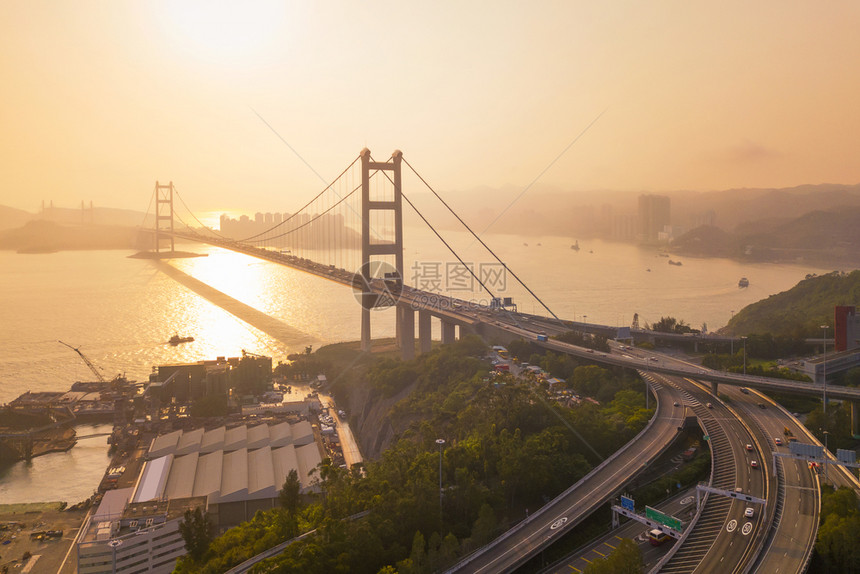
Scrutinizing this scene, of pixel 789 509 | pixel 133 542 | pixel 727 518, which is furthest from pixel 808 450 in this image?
pixel 133 542

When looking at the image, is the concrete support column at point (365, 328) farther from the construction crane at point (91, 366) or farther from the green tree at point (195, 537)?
the green tree at point (195, 537)

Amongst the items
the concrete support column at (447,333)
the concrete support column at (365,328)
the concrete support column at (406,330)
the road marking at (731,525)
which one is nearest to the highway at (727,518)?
the road marking at (731,525)

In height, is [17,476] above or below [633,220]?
below

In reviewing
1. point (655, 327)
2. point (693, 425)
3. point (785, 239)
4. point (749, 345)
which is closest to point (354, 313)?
point (655, 327)

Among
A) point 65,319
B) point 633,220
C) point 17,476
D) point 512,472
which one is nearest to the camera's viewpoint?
point 512,472

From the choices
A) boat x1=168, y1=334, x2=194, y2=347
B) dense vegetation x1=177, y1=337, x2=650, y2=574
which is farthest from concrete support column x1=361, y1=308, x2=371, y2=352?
dense vegetation x1=177, y1=337, x2=650, y2=574

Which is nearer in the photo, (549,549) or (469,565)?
(469,565)

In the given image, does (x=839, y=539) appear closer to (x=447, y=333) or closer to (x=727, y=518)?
(x=727, y=518)

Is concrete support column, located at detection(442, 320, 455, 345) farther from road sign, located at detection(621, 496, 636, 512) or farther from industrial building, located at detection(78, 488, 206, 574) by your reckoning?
road sign, located at detection(621, 496, 636, 512)

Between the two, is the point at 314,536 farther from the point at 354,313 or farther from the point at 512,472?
the point at 354,313
